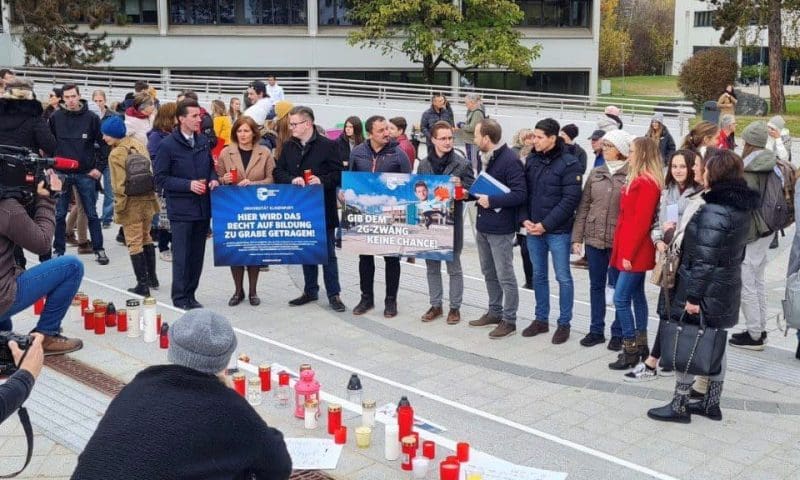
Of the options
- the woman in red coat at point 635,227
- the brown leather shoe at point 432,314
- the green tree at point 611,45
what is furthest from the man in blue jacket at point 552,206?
the green tree at point 611,45

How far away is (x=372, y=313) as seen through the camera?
32.1 ft

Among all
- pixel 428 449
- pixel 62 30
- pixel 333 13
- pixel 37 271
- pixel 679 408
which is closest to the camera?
pixel 428 449

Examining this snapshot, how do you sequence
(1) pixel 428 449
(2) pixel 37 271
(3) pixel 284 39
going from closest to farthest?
(1) pixel 428 449, (2) pixel 37 271, (3) pixel 284 39

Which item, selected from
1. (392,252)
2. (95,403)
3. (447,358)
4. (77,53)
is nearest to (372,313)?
(392,252)

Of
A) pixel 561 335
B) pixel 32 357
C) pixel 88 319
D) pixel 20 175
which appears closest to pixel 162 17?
pixel 88 319

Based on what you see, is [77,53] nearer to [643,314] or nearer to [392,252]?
[392,252]

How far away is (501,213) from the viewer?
879cm

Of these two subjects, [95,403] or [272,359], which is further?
[272,359]

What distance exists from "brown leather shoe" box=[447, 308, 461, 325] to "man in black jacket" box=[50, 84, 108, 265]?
16.1ft

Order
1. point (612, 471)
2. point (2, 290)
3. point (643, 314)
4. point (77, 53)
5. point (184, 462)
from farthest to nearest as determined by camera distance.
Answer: point (77, 53), point (643, 314), point (2, 290), point (612, 471), point (184, 462)

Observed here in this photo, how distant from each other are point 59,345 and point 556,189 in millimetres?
4602

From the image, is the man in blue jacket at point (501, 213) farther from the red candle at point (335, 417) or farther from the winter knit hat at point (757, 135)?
the red candle at point (335, 417)

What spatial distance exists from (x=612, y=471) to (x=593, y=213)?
9.64 ft

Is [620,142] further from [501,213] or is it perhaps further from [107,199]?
[107,199]
